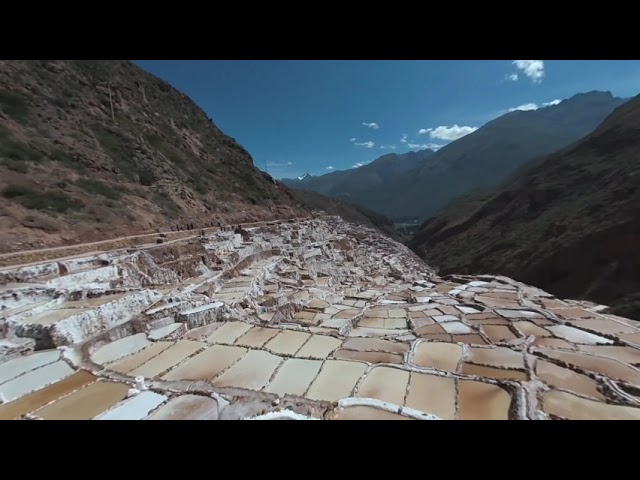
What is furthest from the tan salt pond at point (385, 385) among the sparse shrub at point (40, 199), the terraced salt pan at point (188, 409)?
the sparse shrub at point (40, 199)

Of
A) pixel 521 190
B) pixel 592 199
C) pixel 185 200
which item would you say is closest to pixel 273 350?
pixel 185 200

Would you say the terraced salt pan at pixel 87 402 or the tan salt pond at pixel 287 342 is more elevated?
the terraced salt pan at pixel 87 402

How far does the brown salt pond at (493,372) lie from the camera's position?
16.3 feet

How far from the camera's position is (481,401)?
421cm

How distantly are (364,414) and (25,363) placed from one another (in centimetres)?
538

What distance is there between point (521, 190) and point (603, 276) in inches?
988

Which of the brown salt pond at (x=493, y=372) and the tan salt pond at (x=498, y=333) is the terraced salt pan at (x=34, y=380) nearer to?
the brown salt pond at (x=493, y=372)

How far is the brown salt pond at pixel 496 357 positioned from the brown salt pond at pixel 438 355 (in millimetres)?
257

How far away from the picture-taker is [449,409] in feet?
13.2

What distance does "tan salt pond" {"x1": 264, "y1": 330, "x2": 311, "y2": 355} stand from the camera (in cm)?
570

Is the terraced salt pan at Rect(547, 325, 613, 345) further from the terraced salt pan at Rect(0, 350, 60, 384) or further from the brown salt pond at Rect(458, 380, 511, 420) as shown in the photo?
the terraced salt pan at Rect(0, 350, 60, 384)

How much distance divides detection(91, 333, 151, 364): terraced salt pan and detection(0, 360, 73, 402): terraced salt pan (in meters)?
0.44
